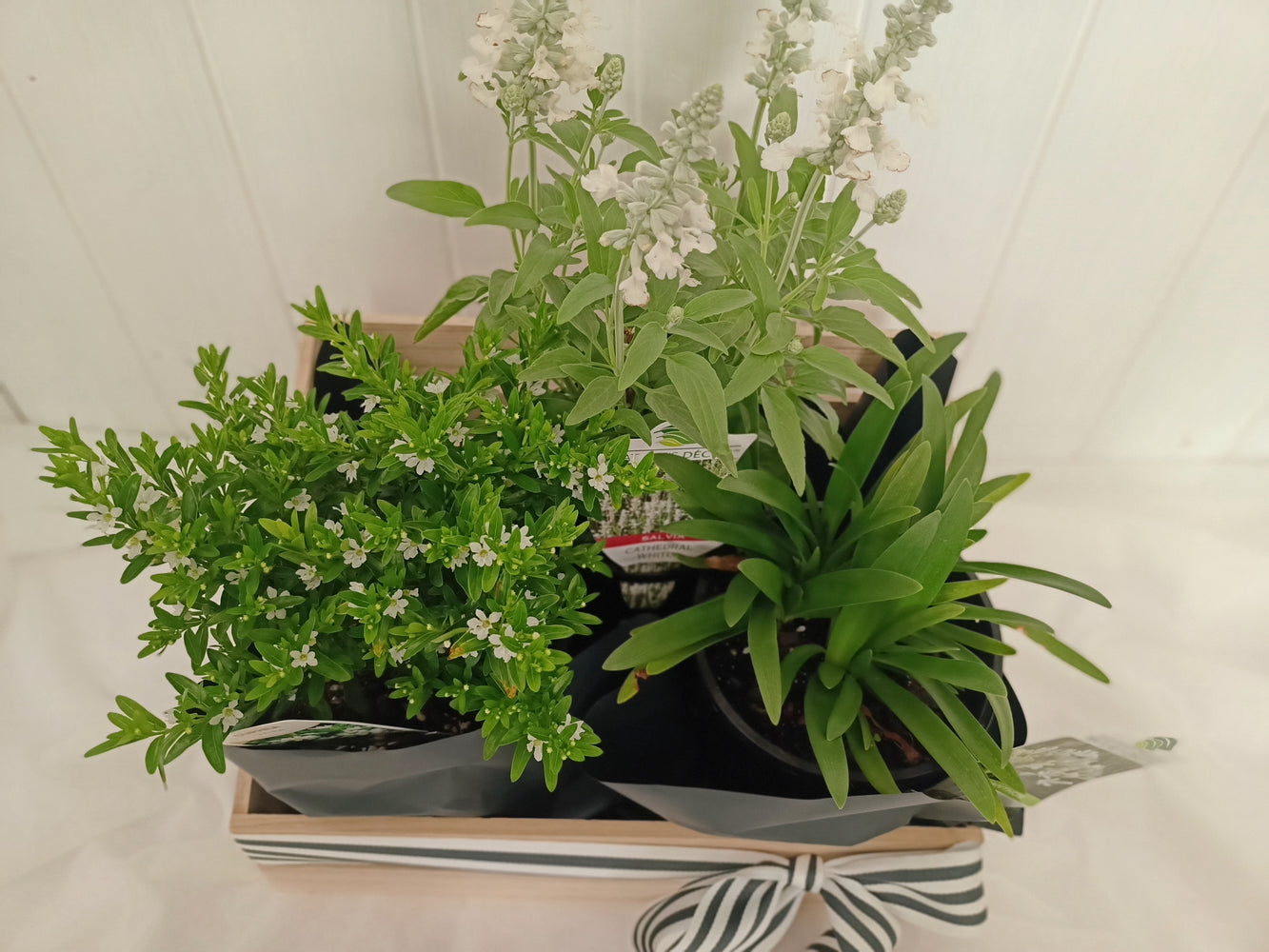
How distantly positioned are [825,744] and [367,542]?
347mm

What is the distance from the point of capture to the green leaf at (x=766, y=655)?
1.87 feet

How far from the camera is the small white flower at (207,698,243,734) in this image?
500 millimetres

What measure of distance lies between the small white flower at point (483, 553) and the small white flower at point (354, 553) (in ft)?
0.25

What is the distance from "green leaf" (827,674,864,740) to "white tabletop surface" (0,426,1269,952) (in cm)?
26

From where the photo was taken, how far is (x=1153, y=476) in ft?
3.82

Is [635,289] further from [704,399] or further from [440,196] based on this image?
[440,196]

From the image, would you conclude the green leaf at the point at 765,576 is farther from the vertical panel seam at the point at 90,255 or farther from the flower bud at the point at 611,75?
the vertical panel seam at the point at 90,255

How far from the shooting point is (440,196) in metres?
0.61

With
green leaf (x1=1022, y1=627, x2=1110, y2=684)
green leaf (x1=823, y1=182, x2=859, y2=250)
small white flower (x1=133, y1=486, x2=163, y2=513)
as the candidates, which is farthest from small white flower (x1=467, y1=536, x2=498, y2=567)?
green leaf (x1=1022, y1=627, x2=1110, y2=684)

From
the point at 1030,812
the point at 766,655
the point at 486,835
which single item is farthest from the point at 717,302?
the point at 1030,812

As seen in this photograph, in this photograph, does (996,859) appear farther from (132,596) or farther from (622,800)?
(132,596)

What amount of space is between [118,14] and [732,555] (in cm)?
74

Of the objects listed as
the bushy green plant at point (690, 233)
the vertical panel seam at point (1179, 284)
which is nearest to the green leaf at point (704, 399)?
the bushy green plant at point (690, 233)

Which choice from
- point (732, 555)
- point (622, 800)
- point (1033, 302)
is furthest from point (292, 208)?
point (1033, 302)
